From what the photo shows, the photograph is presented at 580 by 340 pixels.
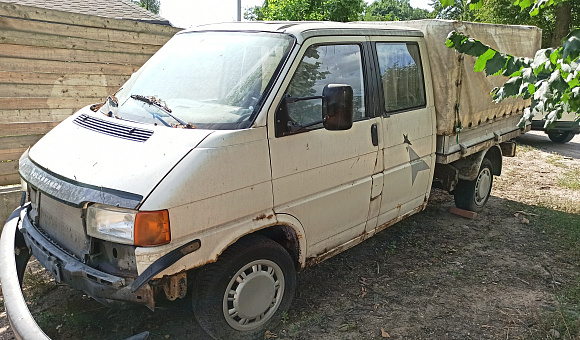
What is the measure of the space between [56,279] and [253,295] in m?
1.28

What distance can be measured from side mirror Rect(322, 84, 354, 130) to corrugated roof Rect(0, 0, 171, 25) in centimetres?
794

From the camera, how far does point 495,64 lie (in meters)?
2.50

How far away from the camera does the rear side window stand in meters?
4.17

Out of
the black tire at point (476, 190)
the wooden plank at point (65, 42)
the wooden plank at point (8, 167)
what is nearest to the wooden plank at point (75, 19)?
the wooden plank at point (65, 42)

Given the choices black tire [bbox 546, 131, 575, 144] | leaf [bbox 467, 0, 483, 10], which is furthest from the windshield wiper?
black tire [bbox 546, 131, 575, 144]

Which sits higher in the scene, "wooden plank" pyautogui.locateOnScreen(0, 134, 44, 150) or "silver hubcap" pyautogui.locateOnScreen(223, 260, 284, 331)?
"wooden plank" pyautogui.locateOnScreen(0, 134, 44, 150)

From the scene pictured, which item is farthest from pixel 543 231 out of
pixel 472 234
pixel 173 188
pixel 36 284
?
pixel 36 284

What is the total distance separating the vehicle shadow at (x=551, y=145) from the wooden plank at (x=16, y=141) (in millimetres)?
10482

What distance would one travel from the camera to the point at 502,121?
19.8 ft

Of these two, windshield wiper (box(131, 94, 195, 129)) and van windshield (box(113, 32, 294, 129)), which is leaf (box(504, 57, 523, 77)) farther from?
windshield wiper (box(131, 94, 195, 129))

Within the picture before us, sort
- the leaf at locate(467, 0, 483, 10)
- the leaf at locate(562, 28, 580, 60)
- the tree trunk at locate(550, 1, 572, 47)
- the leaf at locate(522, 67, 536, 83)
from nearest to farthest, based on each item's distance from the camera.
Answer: the leaf at locate(562, 28, 580, 60) → the leaf at locate(522, 67, 536, 83) → the leaf at locate(467, 0, 483, 10) → the tree trunk at locate(550, 1, 572, 47)

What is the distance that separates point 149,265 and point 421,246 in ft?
11.2

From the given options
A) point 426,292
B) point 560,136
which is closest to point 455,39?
point 426,292

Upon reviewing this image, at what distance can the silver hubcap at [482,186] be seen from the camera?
19.8ft
